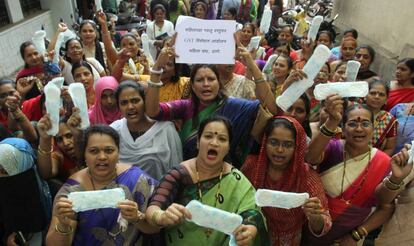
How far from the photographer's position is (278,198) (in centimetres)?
169

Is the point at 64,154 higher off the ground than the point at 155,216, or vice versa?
the point at 155,216

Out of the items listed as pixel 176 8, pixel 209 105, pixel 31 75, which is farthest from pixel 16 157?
pixel 176 8

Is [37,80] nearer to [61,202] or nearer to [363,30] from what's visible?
[61,202]

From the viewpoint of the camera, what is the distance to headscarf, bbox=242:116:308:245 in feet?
6.87

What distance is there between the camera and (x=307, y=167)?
2139 mm

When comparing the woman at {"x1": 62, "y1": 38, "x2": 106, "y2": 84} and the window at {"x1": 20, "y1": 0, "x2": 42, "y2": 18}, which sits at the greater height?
the woman at {"x1": 62, "y1": 38, "x2": 106, "y2": 84}

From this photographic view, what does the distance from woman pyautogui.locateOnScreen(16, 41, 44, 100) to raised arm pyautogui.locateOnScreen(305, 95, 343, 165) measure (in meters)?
2.71

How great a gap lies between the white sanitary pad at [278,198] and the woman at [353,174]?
0.53 m

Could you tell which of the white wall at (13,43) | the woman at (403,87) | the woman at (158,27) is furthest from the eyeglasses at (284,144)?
the white wall at (13,43)

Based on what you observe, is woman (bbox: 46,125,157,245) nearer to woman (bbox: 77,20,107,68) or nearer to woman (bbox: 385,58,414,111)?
woman (bbox: 385,58,414,111)

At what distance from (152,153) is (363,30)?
20.7 ft

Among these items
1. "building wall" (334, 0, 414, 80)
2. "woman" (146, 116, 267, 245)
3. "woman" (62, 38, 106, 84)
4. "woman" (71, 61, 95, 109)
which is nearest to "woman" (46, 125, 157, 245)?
"woman" (146, 116, 267, 245)

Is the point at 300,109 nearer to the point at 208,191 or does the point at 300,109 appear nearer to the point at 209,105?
the point at 209,105

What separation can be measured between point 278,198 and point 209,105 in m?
1.00
